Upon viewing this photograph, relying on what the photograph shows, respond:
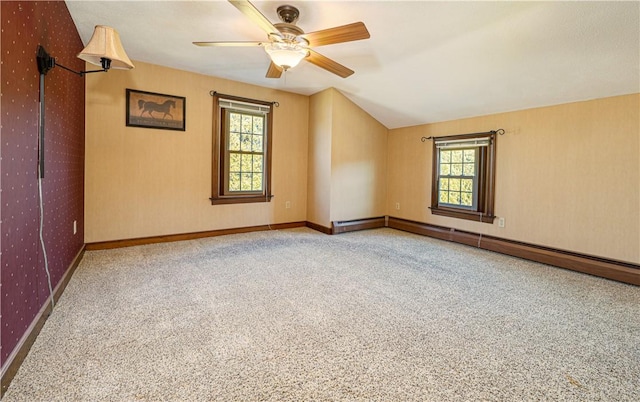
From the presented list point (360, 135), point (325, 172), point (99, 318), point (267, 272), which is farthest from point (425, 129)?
point (99, 318)

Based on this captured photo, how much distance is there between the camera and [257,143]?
16.6 ft

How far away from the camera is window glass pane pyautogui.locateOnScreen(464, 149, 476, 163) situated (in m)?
4.53

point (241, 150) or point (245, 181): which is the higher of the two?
point (241, 150)

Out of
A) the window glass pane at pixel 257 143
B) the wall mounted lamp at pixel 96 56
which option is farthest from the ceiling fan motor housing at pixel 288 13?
the window glass pane at pixel 257 143

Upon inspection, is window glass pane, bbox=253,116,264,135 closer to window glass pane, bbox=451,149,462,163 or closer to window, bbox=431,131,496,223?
window, bbox=431,131,496,223

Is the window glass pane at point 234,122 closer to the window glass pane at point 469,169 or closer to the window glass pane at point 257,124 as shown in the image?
the window glass pane at point 257,124

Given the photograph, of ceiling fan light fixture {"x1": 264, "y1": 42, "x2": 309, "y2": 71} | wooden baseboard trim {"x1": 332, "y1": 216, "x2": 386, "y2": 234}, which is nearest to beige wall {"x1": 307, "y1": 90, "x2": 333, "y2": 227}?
wooden baseboard trim {"x1": 332, "y1": 216, "x2": 386, "y2": 234}

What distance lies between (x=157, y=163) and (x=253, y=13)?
111 inches

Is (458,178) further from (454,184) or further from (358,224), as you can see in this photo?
(358,224)

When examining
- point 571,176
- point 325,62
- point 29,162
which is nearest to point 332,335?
point 29,162

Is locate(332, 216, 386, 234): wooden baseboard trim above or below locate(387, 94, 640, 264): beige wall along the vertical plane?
below

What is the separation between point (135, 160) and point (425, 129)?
4.41m

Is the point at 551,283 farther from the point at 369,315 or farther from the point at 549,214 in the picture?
the point at 369,315

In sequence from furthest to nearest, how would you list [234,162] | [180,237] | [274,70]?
[234,162] → [180,237] → [274,70]
